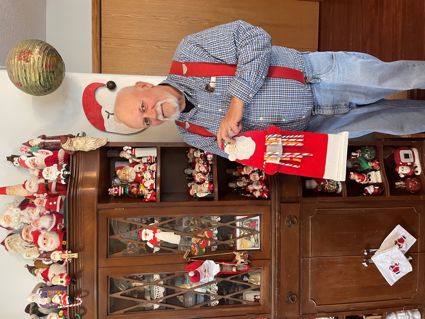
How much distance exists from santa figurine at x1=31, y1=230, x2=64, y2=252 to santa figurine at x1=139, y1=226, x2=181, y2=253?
10.4 inches

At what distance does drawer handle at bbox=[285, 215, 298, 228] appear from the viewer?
4.78 feet

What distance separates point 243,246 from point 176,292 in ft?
0.93

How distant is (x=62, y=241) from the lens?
135 cm

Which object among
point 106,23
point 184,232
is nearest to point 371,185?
point 184,232

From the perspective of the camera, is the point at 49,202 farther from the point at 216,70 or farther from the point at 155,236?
the point at 216,70

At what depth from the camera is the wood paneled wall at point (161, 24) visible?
2.19 meters

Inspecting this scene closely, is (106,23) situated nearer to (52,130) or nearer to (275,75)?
(52,130)

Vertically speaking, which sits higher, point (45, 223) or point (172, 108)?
point (172, 108)

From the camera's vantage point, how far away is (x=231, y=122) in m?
1.13

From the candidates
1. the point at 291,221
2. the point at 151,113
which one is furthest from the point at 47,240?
the point at 291,221

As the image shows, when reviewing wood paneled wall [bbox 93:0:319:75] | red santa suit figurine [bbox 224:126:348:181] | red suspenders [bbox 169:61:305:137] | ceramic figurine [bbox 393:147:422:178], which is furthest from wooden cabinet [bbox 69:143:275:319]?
wood paneled wall [bbox 93:0:319:75]

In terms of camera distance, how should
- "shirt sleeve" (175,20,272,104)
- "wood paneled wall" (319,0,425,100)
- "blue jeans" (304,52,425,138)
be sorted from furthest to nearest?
"wood paneled wall" (319,0,425,100) → "blue jeans" (304,52,425,138) → "shirt sleeve" (175,20,272,104)

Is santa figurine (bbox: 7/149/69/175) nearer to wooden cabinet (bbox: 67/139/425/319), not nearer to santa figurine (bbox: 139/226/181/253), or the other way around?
wooden cabinet (bbox: 67/139/425/319)

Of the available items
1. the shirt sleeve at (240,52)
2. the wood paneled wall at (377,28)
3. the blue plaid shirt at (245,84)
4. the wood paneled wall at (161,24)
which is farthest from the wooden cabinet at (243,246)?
the wood paneled wall at (161,24)
